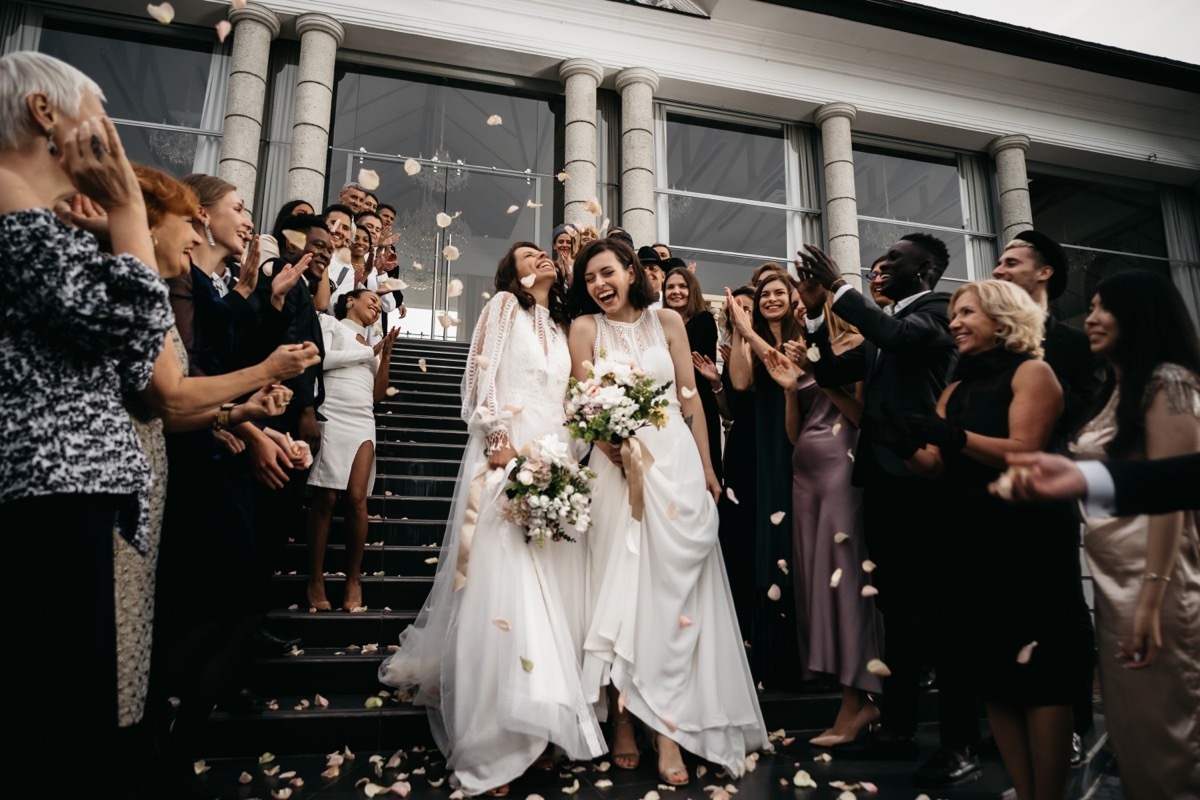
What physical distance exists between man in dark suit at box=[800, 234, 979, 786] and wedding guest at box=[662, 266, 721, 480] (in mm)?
1033

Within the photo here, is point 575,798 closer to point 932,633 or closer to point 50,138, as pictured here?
point 932,633

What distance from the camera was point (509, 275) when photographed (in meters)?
3.70

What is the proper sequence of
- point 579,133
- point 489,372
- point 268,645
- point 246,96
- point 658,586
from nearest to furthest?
1. point 658,586
2. point 489,372
3. point 268,645
4. point 246,96
5. point 579,133

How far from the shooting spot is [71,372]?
5.35 feet

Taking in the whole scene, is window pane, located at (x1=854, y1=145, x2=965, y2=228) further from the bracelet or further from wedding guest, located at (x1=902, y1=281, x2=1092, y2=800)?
the bracelet

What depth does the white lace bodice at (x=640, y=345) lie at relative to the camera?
3607mm

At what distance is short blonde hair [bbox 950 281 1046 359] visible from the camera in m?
2.75

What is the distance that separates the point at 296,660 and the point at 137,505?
2.36 m

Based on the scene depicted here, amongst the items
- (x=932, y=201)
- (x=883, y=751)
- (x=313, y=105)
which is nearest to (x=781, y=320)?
(x=883, y=751)

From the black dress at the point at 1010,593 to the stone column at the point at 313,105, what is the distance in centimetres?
917

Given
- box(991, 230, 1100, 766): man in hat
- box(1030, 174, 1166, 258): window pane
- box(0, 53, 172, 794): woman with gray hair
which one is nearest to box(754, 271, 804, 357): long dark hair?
box(991, 230, 1100, 766): man in hat

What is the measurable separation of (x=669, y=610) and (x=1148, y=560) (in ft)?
5.90

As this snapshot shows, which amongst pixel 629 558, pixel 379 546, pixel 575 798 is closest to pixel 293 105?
pixel 379 546

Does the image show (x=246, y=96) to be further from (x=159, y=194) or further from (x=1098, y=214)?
(x=1098, y=214)
